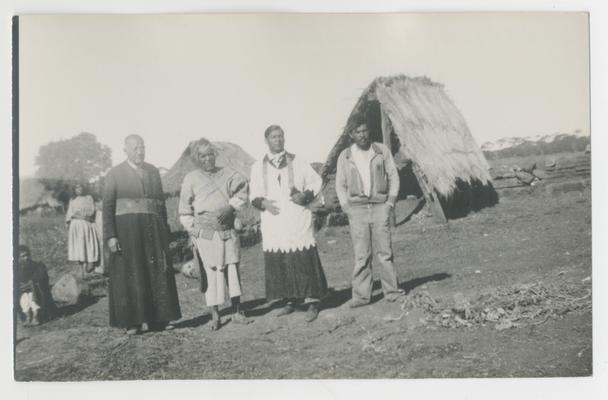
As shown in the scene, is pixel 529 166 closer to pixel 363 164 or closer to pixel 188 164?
pixel 363 164

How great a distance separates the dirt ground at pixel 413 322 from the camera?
5.13 meters

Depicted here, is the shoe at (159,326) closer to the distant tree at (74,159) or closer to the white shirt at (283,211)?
the white shirt at (283,211)

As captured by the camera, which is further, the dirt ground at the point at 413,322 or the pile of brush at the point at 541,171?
the pile of brush at the point at 541,171

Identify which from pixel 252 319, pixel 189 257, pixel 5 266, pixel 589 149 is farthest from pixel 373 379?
pixel 5 266

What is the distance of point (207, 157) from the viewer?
207 inches

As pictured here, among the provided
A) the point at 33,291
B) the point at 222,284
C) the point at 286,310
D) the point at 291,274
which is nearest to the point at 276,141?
the point at 291,274

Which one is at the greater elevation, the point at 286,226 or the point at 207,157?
the point at 207,157

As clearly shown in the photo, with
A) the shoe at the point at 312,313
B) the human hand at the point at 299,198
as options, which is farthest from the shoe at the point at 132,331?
the human hand at the point at 299,198

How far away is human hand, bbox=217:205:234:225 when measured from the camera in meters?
5.28

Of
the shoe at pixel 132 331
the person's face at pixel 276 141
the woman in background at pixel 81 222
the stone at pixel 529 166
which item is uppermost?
the person's face at pixel 276 141

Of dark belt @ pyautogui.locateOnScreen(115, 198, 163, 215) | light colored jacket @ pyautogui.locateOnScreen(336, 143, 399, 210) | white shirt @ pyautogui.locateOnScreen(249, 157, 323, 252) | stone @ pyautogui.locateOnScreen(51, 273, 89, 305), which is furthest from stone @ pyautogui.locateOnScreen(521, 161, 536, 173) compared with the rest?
stone @ pyautogui.locateOnScreen(51, 273, 89, 305)

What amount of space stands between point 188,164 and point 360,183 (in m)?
1.43

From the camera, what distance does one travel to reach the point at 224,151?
528cm

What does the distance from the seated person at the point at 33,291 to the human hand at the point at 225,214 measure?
150 centimetres
